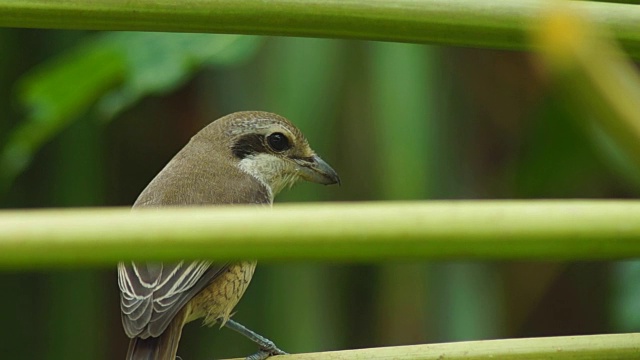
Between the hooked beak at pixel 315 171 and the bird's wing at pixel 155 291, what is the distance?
0.66 meters

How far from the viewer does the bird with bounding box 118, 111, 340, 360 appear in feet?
7.23

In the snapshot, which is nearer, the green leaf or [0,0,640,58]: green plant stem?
[0,0,640,58]: green plant stem

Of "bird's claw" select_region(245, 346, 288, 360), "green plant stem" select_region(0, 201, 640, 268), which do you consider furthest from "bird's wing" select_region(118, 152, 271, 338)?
"green plant stem" select_region(0, 201, 640, 268)

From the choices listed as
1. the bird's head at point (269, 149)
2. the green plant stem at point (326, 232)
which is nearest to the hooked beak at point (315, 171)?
the bird's head at point (269, 149)

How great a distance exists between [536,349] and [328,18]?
1.28 ft

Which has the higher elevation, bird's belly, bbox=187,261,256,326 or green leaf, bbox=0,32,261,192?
green leaf, bbox=0,32,261,192

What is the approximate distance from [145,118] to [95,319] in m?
0.87

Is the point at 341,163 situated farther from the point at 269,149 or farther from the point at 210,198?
the point at 210,198

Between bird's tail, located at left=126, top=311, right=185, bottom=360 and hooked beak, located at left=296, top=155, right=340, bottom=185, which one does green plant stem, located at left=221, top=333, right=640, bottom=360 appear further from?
hooked beak, located at left=296, top=155, right=340, bottom=185

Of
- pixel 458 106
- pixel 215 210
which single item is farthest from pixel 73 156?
pixel 215 210

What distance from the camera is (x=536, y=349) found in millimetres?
1002

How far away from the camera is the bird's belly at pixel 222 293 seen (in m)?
2.42

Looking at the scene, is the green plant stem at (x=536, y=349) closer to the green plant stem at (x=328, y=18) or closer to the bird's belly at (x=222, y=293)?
the green plant stem at (x=328, y=18)

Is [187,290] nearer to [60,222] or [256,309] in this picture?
[256,309]
